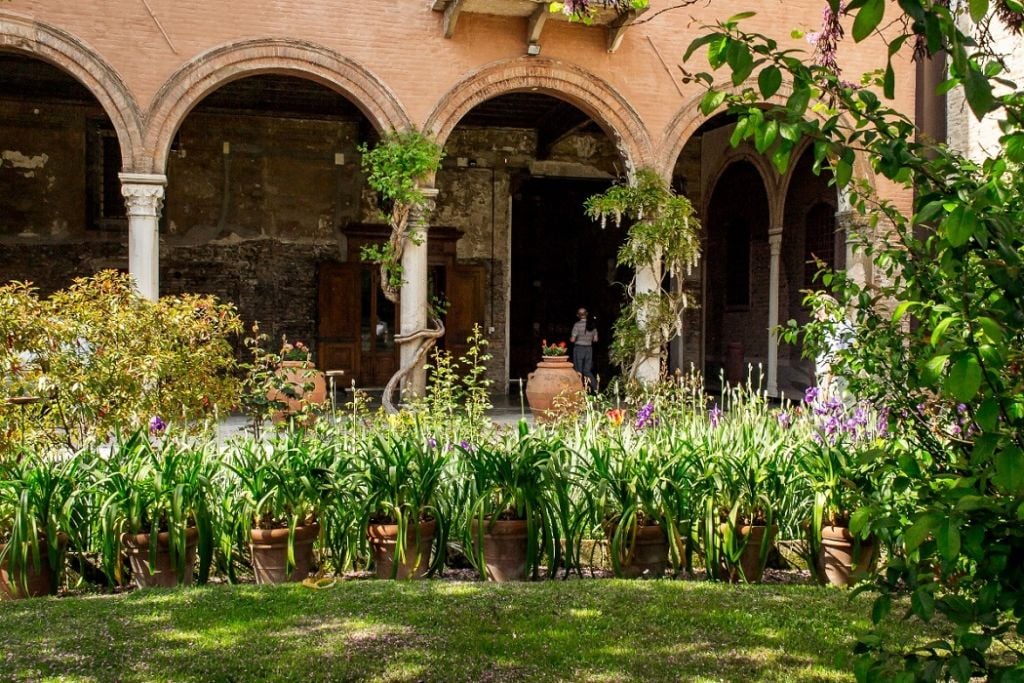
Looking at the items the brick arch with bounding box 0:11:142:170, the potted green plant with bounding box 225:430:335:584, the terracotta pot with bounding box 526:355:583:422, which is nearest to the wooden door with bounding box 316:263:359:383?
the terracotta pot with bounding box 526:355:583:422

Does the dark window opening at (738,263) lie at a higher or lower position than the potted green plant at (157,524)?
higher

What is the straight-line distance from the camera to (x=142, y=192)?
36.1 ft

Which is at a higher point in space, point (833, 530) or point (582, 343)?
point (582, 343)

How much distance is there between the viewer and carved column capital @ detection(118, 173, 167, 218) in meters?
10.9

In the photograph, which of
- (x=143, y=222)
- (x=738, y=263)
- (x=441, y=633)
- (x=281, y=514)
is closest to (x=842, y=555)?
(x=441, y=633)

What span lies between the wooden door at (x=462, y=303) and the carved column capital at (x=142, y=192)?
5.98 metres

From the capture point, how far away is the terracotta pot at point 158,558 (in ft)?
14.4

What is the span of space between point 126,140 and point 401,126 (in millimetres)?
3144

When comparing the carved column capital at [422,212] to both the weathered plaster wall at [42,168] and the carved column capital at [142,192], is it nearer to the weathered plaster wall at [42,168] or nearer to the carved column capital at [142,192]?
the carved column capital at [142,192]

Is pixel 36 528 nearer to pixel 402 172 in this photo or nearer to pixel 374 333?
pixel 402 172

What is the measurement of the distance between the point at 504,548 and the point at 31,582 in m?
2.18

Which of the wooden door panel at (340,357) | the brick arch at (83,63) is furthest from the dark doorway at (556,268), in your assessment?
the brick arch at (83,63)

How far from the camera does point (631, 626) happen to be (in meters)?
3.75

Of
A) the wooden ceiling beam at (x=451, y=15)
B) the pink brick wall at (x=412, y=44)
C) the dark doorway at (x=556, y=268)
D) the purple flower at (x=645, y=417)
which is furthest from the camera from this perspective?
the dark doorway at (x=556, y=268)
